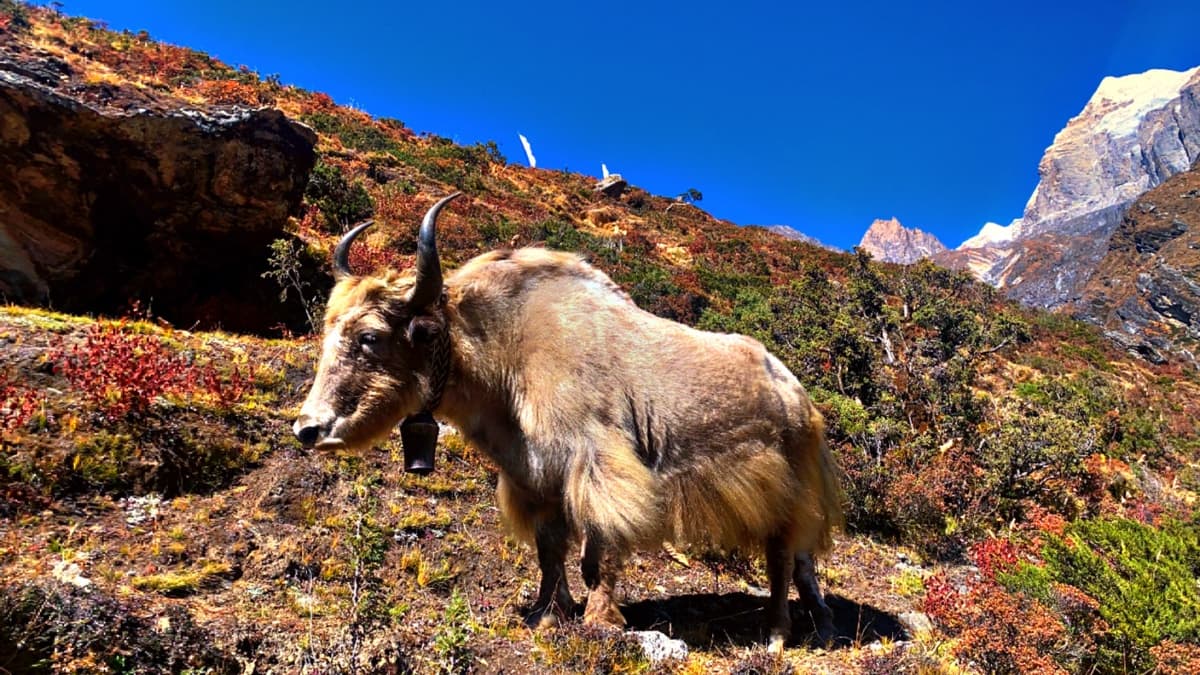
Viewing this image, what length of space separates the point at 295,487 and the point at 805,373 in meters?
9.34

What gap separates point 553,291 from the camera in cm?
374

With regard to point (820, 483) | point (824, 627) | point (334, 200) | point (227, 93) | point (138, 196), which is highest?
point (227, 93)

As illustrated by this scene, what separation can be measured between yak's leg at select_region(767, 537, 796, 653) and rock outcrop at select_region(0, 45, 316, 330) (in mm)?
8635

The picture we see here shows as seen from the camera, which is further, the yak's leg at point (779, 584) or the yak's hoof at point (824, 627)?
the yak's hoof at point (824, 627)

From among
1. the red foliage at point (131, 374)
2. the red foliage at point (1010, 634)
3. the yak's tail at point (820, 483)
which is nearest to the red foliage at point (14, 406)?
the red foliage at point (131, 374)

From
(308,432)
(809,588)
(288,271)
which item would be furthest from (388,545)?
(288,271)

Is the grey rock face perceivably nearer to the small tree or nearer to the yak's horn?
the yak's horn

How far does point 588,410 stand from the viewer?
3338mm

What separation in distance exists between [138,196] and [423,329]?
916 cm

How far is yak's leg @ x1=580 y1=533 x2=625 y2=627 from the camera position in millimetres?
3367

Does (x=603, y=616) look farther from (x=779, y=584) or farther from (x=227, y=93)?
(x=227, y=93)

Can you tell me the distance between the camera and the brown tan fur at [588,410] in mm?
3271

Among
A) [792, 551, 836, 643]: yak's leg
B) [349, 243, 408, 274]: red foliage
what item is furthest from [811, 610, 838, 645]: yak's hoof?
[349, 243, 408, 274]: red foliage

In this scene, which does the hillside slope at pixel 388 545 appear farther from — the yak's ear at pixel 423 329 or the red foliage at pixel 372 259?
the yak's ear at pixel 423 329
